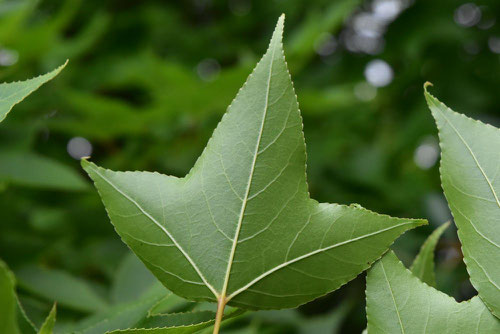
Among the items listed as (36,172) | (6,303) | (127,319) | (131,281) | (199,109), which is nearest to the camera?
(6,303)

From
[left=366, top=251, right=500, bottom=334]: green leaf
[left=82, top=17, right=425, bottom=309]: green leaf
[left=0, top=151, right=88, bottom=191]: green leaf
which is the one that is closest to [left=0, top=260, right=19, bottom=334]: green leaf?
[left=82, top=17, right=425, bottom=309]: green leaf

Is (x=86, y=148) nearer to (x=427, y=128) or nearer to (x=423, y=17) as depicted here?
(x=427, y=128)

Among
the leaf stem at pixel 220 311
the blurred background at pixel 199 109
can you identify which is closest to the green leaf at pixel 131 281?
the blurred background at pixel 199 109

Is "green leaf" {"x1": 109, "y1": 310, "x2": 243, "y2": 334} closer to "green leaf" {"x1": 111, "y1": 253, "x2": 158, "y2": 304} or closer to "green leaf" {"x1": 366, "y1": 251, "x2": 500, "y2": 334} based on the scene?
"green leaf" {"x1": 366, "y1": 251, "x2": 500, "y2": 334}

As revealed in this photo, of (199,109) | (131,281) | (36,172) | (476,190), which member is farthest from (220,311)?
(199,109)

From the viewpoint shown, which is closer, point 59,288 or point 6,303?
point 6,303

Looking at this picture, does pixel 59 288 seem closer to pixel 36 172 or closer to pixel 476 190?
pixel 36 172

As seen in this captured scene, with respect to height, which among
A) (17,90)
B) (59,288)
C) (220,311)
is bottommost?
(59,288)

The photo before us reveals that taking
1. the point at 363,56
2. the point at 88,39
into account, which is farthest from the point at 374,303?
the point at 363,56
